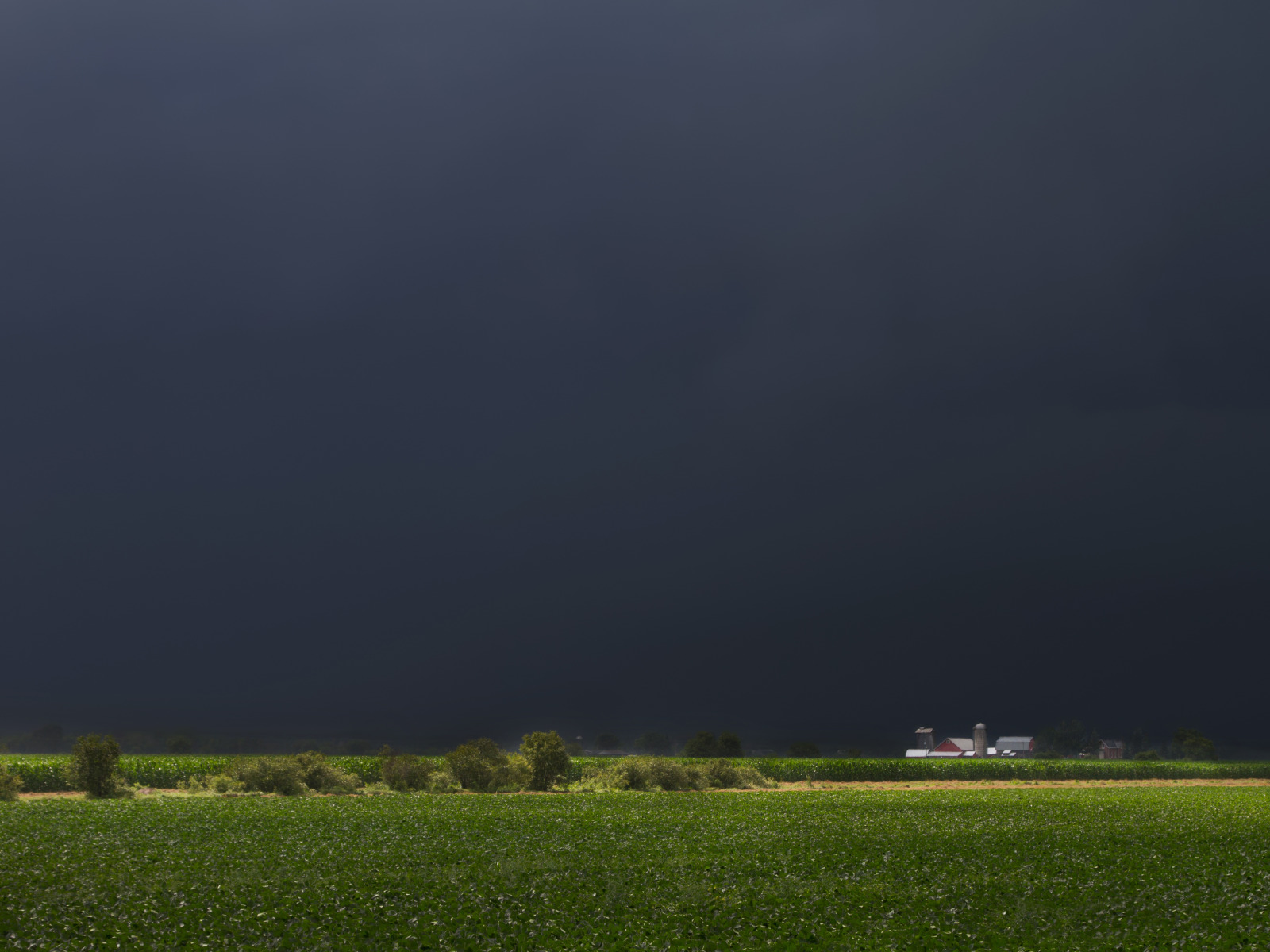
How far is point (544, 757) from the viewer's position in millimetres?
41938

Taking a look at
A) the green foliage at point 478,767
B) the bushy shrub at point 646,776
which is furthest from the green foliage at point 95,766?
the bushy shrub at point 646,776

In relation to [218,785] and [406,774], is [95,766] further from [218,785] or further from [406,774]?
[406,774]

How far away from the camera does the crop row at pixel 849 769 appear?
4159cm

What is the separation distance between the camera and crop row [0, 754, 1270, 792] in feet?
136

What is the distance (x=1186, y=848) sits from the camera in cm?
2192

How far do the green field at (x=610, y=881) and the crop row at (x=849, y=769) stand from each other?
15.8m

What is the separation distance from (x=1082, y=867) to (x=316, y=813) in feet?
75.2

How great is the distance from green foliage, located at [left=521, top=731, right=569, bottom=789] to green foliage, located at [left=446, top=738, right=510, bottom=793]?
1375 millimetres

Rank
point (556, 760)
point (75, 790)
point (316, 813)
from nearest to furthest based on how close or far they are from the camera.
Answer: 1. point (316, 813)
2. point (75, 790)
3. point (556, 760)

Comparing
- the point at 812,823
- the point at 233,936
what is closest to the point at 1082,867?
the point at 812,823

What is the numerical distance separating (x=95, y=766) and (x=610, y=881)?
97.3 ft

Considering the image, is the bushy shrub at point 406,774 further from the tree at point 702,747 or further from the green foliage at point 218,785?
the tree at point 702,747

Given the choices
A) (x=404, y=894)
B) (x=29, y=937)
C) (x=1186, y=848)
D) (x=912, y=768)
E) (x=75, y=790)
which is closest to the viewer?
(x=29, y=937)

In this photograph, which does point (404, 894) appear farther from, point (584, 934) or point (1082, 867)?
point (1082, 867)
